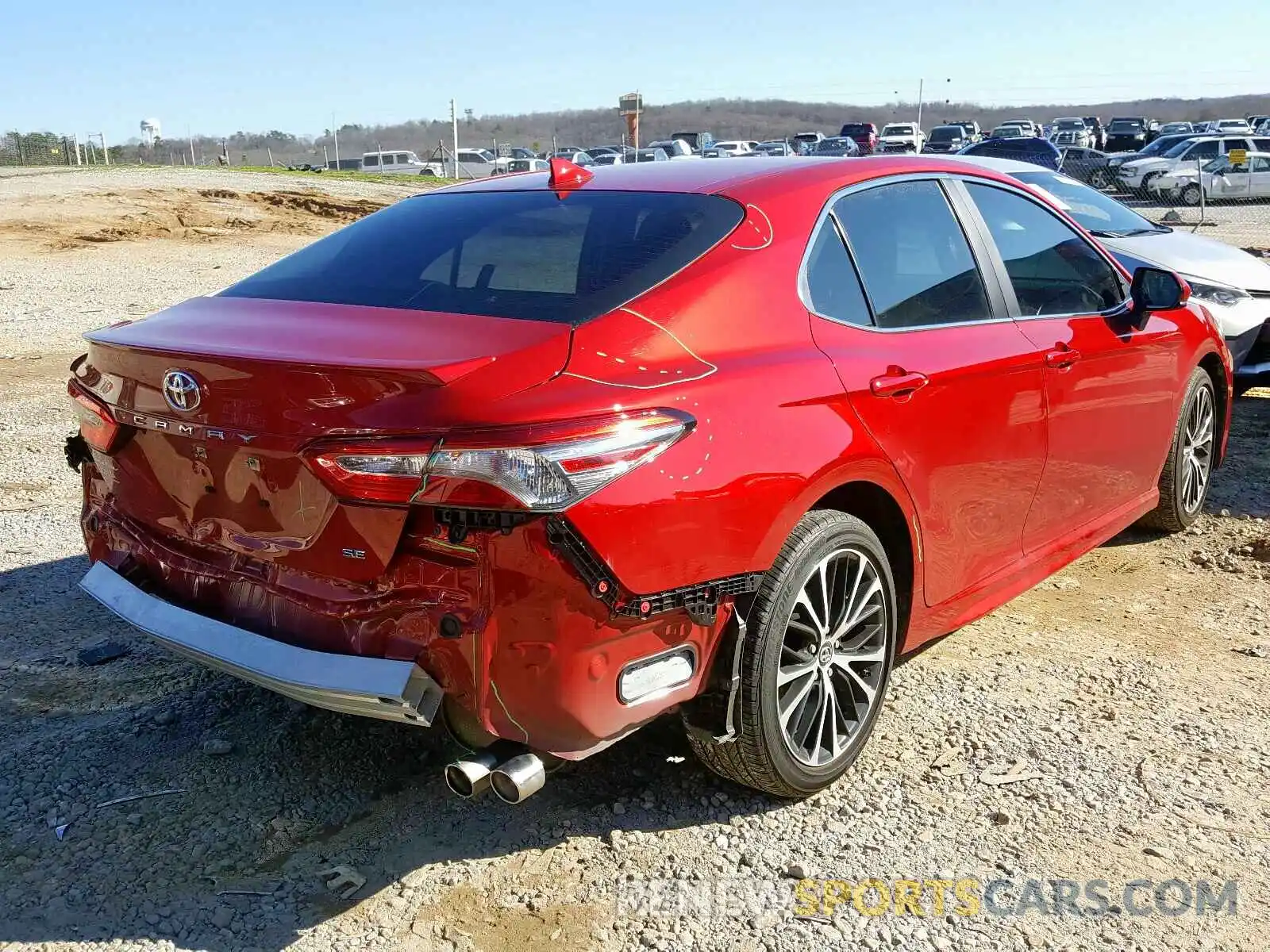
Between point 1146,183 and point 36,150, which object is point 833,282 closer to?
point 1146,183

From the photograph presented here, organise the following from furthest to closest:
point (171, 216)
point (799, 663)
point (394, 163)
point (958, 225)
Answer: point (394, 163), point (171, 216), point (958, 225), point (799, 663)

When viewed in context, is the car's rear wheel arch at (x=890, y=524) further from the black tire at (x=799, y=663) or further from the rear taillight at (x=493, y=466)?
the rear taillight at (x=493, y=466)

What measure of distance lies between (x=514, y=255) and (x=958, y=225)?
1601 millimetres

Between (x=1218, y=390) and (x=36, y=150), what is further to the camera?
(x=36, y=150)

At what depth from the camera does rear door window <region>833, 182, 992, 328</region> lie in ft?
11.6

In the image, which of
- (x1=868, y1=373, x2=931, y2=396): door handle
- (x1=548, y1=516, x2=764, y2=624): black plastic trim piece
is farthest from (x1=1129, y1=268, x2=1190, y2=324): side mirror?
(x1=548, y1=516, x2=764, y2=624): black plastic trim piece

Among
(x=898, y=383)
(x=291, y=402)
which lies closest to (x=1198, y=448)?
(x=898, y=383)

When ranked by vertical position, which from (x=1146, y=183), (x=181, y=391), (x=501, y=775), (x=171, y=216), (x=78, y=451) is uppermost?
(x=1146, y=183)

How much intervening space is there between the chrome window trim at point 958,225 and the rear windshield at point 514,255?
27 cm

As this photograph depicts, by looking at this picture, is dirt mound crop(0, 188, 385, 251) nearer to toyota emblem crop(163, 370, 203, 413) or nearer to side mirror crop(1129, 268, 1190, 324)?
toyota emblem crop(163, 370, 203, 413)

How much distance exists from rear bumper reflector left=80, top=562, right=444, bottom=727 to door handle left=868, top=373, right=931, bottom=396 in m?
1.51

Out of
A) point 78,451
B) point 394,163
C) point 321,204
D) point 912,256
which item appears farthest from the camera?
point 394,163

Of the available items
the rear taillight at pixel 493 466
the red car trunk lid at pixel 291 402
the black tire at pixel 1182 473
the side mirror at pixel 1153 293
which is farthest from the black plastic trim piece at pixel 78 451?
the black tire at pixel 1182 473

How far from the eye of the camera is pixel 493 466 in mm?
2471
